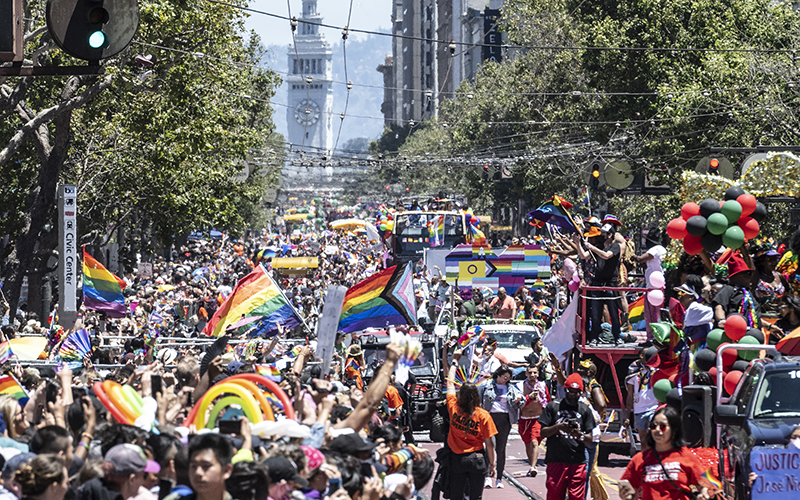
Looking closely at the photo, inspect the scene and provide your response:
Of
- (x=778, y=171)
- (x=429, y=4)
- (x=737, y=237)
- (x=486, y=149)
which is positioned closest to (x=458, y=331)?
(x=778, y=171)

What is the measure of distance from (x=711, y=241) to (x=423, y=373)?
793 cm

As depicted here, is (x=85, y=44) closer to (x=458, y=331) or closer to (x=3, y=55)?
(x=3, y=55)

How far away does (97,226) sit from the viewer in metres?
30.8

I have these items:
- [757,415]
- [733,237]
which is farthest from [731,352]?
[733,237]

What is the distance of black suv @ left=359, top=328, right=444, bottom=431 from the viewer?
56.9 ft

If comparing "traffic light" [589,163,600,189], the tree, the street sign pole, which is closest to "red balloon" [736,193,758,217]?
the street sign pole

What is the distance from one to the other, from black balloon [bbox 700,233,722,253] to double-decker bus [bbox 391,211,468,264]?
26.9 meters

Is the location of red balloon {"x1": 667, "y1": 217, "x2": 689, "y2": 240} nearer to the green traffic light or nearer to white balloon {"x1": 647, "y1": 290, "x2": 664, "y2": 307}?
white balloon {"x1": 647, "y1": 290, "x2": 664, "y2": 307}

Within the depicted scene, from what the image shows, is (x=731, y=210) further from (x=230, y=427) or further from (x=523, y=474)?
(x=230, y=427)

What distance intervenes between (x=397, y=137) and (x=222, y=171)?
127 meters

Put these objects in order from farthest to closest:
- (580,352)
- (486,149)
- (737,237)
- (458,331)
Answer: (486,149) < (458,331) < (580,352) < (737,237)

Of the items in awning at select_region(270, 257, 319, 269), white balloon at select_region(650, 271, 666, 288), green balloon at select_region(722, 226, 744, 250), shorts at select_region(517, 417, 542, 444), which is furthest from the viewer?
awning at select_region(270, 257, 319, 269)

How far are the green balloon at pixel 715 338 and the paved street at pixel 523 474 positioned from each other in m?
A: 2.50

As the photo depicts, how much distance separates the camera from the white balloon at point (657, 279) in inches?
A: 535
